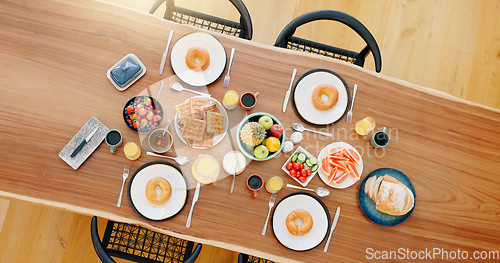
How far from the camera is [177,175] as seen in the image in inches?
54.0

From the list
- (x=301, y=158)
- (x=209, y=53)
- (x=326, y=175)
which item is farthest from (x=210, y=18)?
(x=326, y=175)

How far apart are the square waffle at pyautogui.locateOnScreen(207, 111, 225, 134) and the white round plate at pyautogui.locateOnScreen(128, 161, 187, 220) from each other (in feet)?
0.80

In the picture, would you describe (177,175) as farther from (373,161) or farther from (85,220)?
(85,220)

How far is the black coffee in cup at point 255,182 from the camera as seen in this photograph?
1367mm

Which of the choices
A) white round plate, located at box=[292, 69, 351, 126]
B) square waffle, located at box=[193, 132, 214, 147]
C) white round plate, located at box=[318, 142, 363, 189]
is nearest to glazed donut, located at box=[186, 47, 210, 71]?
square waffle, located at box=[193, 132, 214, 147]

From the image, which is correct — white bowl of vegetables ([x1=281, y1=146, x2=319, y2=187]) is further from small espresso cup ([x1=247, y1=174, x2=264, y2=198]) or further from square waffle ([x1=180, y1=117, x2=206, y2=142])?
square waffle ([x1=180, y1=117, x2=206, y2=142])

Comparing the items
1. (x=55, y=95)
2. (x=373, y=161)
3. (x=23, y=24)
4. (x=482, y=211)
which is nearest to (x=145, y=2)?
(x=23, y=24)

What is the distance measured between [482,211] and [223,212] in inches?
48.9

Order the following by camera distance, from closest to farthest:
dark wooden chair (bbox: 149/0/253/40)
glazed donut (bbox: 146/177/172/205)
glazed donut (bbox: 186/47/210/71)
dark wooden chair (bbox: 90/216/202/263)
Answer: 1. glazed donut (bbox: 146/177/172/205)
2. glazed donut (bbox: 186/47/210/71)
3. dark wooden chair (bbox: 90/216/202/263)
4. dark wooden chair (bbox: 149/0/253/40)

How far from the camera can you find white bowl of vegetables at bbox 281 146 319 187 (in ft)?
4.55

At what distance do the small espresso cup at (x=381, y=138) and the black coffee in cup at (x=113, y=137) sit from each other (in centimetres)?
115

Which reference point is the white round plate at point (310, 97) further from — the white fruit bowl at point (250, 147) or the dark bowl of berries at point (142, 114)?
the dark bowl of berries at point (142, 114)

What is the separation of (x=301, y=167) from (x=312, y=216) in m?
0.23

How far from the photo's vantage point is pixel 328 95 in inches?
57.4
